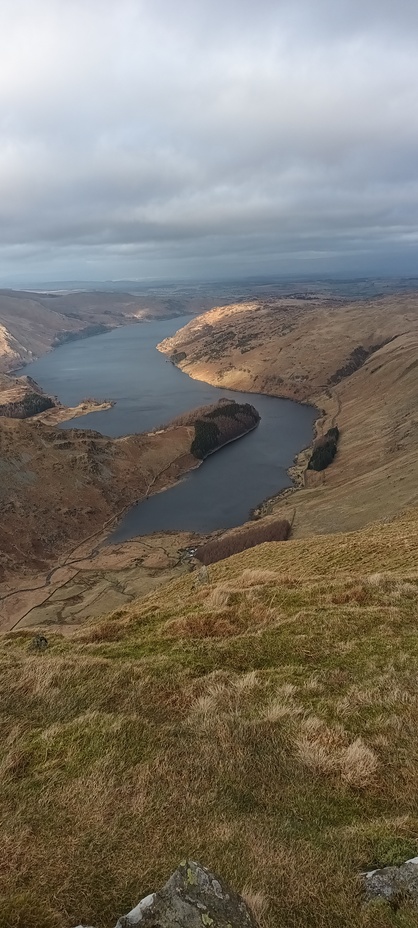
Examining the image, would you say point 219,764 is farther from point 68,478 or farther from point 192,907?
point 68,478

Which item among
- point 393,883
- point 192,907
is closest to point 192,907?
point 192,907

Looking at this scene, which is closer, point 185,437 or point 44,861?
point 44,861

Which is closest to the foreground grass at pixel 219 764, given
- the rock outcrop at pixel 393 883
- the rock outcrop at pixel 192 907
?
the rock outcrop at pixel 393 883

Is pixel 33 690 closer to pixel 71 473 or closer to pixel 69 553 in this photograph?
pixel 69 553

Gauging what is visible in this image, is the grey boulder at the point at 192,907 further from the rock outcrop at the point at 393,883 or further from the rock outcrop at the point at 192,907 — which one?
the rock outcrop at the point at 393,883

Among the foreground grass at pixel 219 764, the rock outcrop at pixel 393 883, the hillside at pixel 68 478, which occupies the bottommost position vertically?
the hillside at pixel 68 478

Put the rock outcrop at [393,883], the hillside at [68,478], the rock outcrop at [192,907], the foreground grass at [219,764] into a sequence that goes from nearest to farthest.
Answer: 1. the rock outcrop at [192,907]
2. the rock outcrop at [393,883]
3. the foreground grass at [219,764]
4. the hillside at [68,478]

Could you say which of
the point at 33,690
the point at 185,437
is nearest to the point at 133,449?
the point at 185,437

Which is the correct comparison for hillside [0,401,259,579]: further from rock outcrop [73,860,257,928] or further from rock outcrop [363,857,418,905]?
rock outcrop [363,857,418,905]
